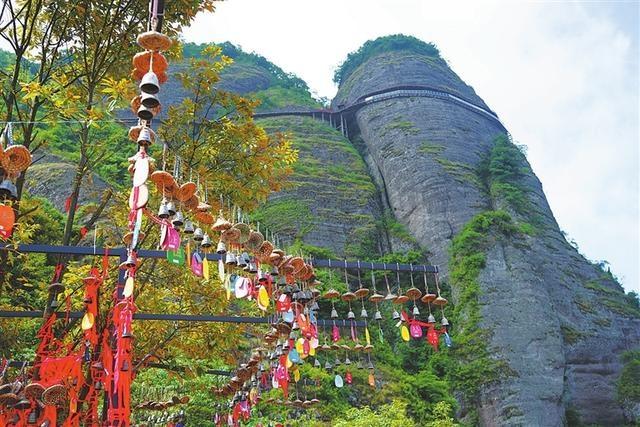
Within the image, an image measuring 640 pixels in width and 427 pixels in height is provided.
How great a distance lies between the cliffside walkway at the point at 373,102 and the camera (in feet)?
90.8

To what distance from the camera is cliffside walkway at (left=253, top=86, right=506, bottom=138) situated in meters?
27.7

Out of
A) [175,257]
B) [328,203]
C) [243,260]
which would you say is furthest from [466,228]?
[175,257]

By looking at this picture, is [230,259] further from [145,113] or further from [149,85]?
[149,85]

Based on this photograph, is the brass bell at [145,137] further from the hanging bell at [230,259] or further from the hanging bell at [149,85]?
the hanging bell at [230,259]

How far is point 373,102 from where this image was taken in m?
28.3

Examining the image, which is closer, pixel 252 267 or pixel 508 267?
pixel 252 267

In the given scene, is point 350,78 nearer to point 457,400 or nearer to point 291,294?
point 457,400

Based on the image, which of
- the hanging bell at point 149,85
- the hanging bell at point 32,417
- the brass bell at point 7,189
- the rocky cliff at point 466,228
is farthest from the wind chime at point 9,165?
the rocky cliff at point 466,228

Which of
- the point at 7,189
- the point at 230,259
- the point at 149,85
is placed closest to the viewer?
the point at 149,85

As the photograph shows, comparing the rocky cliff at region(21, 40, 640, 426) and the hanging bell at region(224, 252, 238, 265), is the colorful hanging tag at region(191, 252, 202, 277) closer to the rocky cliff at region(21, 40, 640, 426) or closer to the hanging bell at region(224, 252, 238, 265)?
the hanging bell at region(224, 252, 238, 265)

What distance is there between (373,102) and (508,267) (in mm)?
13350

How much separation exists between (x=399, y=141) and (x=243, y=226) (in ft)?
65.9

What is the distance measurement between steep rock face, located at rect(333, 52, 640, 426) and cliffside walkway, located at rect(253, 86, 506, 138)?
0.32m

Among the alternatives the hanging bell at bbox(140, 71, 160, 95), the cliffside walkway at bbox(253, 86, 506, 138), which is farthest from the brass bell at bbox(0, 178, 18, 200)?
the cliffside walkway at bbox(253, 86, 506, 138)
